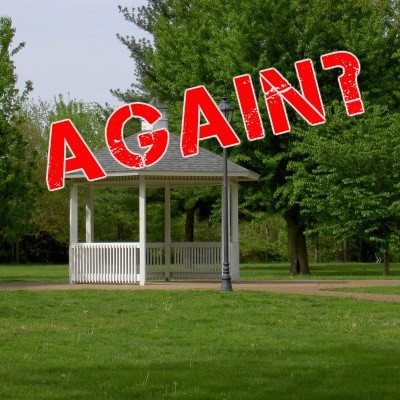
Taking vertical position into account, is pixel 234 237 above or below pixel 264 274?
above

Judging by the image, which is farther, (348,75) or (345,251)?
(345,251)

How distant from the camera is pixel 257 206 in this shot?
39.7m

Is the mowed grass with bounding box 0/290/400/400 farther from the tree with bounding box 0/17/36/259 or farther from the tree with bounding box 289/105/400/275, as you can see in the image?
the tree with bounding box 289/105/400/275

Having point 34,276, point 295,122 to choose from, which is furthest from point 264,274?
point 34,276

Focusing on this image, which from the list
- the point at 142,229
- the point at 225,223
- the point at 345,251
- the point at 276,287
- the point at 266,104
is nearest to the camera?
the point at 225,223

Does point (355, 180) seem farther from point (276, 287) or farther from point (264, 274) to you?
point (276, 287)

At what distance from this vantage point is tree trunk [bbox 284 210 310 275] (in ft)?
127

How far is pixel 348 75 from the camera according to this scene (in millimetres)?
37156

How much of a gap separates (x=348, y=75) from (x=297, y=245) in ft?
21.0

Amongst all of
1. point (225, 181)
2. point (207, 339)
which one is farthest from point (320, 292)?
point (207, 339)

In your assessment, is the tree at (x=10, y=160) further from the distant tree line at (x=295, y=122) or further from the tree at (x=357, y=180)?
the tree at (x=357, y=180)

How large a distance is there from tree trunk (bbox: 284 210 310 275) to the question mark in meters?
4.61

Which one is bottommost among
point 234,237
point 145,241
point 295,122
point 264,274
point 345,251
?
point 264,274

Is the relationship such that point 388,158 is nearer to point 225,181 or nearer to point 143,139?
point 143,139
